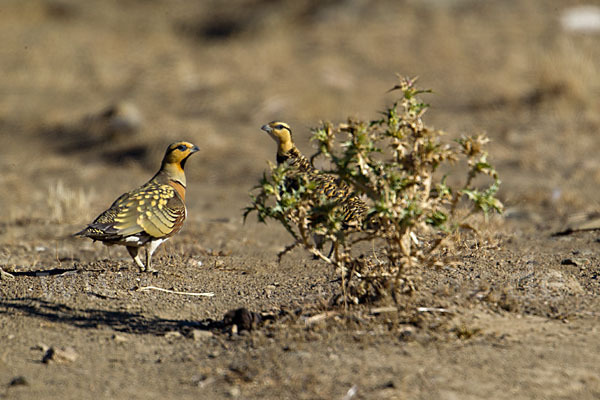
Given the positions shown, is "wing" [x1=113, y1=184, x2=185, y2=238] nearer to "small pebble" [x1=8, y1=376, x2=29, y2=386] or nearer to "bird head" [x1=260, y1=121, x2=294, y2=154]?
"bird head" [x1=260, y1=121, x2=294, y2=154]

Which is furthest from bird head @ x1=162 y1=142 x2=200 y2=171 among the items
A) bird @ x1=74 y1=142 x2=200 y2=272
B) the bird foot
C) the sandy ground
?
the bird foot

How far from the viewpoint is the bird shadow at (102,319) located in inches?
A: 170

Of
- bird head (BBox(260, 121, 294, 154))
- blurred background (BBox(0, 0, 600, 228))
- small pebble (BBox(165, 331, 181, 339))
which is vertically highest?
blurred background (BBox(0, 0, 600, 228))

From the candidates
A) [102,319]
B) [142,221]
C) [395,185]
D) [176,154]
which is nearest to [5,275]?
[142,221]

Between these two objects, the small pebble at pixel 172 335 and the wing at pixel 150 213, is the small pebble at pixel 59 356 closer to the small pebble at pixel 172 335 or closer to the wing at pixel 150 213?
the small pebble at pixel 172 335

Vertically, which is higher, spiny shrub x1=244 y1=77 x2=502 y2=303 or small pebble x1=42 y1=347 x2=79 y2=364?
spiny shrub x1=244 y1=77 x2=502 y2=303

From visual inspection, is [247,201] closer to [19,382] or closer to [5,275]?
[5,275]

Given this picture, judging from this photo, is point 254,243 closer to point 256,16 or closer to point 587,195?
point 587,195

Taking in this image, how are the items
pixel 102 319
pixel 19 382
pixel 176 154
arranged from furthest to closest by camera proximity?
pixel 176 154 < pixel 102 319 < pixel 19 382

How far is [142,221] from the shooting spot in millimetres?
5258

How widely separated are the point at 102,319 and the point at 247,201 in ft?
16.7

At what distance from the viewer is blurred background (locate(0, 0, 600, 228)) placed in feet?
33.0

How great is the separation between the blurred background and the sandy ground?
0.05 meters

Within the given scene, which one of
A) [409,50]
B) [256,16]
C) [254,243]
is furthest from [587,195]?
[256,16]
